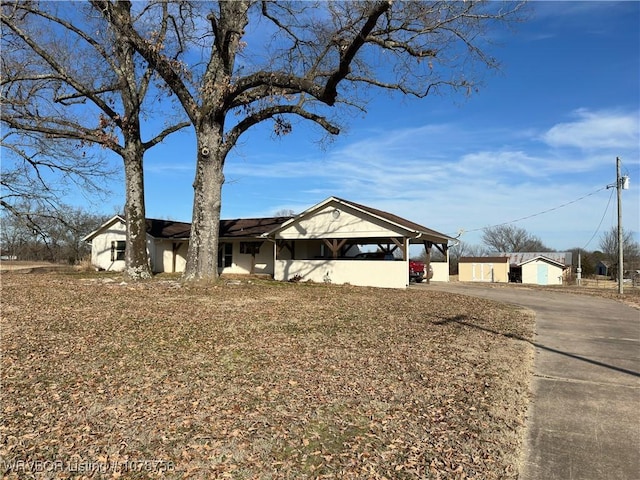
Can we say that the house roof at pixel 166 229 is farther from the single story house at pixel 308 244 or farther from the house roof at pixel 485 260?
the house roof at pixel 485 260

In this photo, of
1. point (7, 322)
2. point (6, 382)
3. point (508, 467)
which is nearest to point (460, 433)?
point (508, 467)

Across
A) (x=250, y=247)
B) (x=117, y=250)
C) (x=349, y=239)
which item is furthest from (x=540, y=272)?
(x=117, y=250)

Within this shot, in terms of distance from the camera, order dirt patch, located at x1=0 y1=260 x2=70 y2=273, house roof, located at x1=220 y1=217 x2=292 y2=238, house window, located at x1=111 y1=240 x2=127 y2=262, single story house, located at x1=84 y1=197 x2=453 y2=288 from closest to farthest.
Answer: single story house, located at x1=84 y1=197 x2=453 y2=288
dirt patch, located at x1=0 y1=260 x2=70 y2=273
house roof, located at x1=220 y1=217 x2=292 y2=238
house window, located at x1=111 y1=240 x2=127 y2=262

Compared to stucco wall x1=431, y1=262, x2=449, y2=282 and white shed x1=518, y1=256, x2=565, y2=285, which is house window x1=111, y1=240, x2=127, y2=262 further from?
white shed x1=518, y1=256, x2=565, y2=285

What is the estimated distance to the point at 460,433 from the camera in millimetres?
3781

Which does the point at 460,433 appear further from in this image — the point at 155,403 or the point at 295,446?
the point at 155,403

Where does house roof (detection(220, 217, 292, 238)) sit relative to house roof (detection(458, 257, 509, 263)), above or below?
above

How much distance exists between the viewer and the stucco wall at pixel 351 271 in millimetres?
18281

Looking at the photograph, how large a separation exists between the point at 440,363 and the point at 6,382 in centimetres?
505

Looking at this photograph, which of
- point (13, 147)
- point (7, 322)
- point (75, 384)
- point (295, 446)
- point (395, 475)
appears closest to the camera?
point (395, 475)

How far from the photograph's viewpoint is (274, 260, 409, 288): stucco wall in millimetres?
18281

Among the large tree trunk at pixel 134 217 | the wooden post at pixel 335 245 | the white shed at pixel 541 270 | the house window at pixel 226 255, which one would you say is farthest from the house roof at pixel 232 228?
the white shed at pixel 541 270

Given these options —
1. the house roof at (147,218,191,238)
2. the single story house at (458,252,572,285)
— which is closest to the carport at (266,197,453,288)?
the house roof at (147,218,191,238)

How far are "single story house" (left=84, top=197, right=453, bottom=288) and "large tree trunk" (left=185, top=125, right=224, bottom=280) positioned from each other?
23.7 feet
